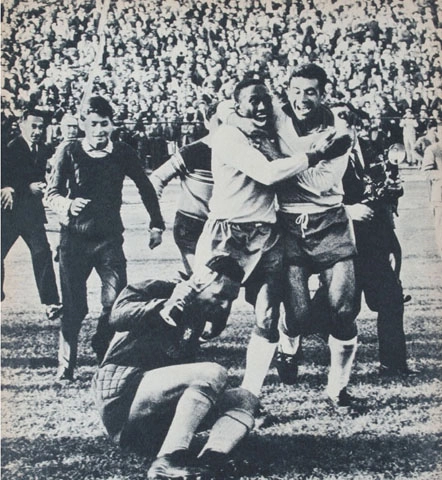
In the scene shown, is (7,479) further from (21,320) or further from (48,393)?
(21,320)

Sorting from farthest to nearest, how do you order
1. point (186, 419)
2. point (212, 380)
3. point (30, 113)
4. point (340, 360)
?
point (30, 113)
point (340, 360)
point (212, 380)
point (186, 419)

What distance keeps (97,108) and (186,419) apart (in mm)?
2074

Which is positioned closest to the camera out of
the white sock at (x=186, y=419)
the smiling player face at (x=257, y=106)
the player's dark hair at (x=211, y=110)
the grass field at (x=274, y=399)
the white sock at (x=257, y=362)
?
the white sock at (x=186, y=419)

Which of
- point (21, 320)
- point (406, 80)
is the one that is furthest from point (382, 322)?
point (21, 320)

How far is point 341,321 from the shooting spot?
475 cm

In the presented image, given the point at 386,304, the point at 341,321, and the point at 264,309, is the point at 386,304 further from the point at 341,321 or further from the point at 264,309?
the point at 264,309

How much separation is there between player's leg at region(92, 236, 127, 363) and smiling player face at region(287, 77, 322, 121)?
1.41 m

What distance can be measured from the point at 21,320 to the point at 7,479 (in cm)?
98

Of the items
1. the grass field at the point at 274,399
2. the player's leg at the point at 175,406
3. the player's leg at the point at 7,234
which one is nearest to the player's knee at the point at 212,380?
the player's leg at the point at 175,406

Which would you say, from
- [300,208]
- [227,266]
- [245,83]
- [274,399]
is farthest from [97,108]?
[274,399]

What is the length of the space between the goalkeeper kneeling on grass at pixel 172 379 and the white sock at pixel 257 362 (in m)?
0.09

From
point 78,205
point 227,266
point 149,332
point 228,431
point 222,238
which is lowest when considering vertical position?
point 228,431

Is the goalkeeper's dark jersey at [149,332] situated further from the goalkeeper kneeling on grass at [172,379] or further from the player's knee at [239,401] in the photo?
the player's knee at [239,401]

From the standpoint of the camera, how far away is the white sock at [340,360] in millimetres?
4711
